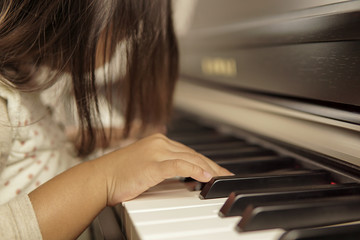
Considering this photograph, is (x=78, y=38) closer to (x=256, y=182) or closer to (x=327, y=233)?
(x=256, y=182)

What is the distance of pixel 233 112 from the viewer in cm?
118

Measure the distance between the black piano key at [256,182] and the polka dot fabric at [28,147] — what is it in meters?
0.44

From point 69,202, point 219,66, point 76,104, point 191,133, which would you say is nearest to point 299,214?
point 69,202

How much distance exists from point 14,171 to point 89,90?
297mm

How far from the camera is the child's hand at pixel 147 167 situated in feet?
2.35

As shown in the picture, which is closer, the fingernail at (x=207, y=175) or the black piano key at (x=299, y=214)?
the black piano key at (x=299, y=214)

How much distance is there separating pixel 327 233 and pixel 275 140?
0.44 m

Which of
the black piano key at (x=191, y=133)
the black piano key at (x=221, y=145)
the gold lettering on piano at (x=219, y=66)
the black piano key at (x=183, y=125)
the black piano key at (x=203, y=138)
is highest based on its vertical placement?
the gold lettering on piano at (x=219, y=66)

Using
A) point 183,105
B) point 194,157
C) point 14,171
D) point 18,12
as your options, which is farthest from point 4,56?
point 183,105

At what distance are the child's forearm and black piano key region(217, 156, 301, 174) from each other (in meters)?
0.26

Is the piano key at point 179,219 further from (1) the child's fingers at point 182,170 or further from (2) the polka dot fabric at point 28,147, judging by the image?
(2) the polka dot fabric at point 28,147

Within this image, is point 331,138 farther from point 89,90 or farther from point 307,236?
point 89,90

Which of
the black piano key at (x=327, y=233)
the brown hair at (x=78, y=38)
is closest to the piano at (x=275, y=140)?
the black piano key at (x=327, y=233)

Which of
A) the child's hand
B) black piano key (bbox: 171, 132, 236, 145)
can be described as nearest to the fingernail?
the child's hand
